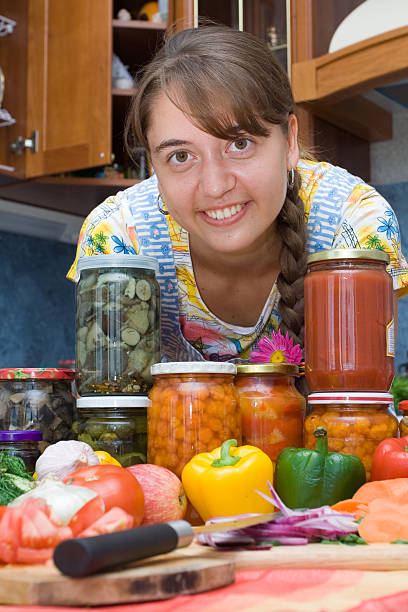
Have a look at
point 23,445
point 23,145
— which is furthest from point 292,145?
point 23,145

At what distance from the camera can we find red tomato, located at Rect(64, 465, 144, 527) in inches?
24.1

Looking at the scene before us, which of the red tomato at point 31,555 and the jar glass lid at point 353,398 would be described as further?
the jar glass lid at point 353,398

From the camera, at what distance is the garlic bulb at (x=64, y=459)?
74 cm

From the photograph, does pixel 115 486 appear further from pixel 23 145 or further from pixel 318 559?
pixel 23 145

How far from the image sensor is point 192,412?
80 cm

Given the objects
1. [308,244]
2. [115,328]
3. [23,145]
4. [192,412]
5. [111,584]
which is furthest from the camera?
[23,145]

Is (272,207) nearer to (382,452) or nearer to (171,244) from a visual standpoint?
(171,244)

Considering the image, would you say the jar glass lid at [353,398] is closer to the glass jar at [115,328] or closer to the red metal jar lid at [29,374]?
the glass jar at [115,328]

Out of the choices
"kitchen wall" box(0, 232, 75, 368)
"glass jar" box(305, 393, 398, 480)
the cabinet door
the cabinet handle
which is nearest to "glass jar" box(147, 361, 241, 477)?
"glass jar" box(305, 393, 398, 480)

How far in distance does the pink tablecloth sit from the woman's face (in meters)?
0.57

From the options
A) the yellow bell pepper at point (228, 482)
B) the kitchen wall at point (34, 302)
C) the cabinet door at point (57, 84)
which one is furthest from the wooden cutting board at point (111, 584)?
the kitchen wall at point (34, 302)

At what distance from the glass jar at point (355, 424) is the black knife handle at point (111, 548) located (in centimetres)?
32

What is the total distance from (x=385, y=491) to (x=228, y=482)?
144 millimetres

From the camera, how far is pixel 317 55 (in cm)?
255
